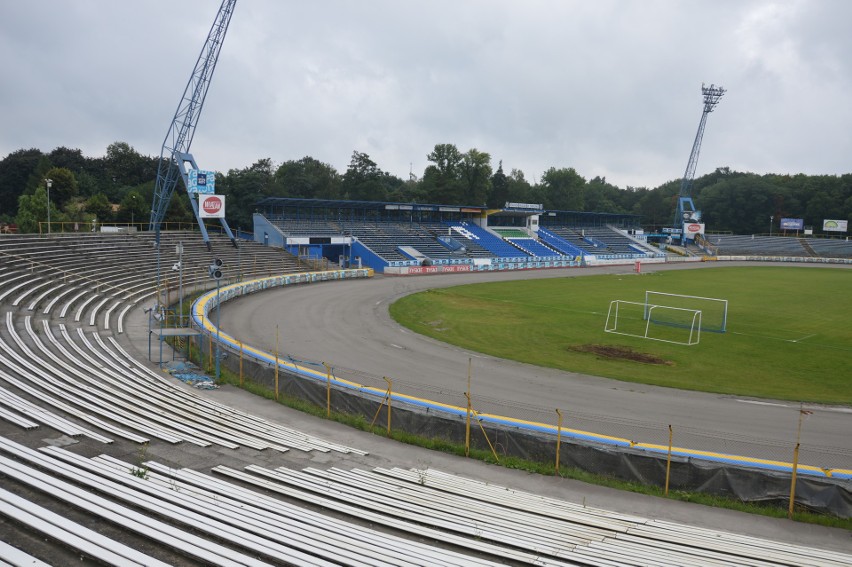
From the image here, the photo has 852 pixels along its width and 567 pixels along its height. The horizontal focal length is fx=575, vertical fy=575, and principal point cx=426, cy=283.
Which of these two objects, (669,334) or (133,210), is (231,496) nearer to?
(669,334)

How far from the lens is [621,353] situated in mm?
27891

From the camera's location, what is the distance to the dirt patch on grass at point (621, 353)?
2663 centimetres

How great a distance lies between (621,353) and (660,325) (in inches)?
355

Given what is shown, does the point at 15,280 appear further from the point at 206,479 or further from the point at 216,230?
the point at 216,230

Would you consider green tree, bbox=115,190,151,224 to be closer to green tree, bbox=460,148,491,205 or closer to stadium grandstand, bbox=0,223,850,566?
stadium grandstand, bbox=0,223,850,566

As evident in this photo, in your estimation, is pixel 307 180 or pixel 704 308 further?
pixel 307 180

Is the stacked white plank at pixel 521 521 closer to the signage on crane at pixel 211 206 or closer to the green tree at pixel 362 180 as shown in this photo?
the signage on crane at pixel 211 206

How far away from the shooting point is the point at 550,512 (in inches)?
422

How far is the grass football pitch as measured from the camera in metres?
23.7

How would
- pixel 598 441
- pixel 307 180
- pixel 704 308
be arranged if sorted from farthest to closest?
1. pixel 307 180
2. pixel 704 308
3. pixel 598 441

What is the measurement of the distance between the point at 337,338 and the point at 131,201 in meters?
56.9

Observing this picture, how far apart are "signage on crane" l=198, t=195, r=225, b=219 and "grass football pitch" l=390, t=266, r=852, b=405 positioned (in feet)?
71.8

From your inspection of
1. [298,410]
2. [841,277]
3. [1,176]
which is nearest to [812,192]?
[841,277]

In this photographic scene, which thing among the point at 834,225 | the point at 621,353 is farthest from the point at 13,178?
the point at 834,225
